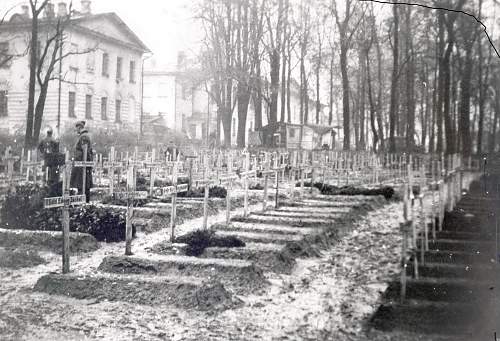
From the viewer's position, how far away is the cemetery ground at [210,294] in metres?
5.22

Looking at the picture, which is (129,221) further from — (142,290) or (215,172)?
(215,172)

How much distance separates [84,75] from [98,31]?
9.72 ft

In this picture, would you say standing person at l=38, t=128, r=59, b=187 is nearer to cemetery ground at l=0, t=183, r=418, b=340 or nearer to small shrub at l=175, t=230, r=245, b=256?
cemetery ground at l=0, t=183, r=418, b=340

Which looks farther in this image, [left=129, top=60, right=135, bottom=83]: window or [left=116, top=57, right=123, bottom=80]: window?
[left=129, top=60, right=135, bottom=83]: window

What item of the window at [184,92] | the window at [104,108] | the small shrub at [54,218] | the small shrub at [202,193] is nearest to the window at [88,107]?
the window at [104,108]

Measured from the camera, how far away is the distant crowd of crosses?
10.3 meters

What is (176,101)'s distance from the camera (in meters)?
56.8

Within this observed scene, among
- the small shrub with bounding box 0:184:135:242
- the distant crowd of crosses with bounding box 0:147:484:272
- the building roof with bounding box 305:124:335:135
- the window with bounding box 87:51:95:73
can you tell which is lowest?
the small shrub with bounding box 0:184:135:242

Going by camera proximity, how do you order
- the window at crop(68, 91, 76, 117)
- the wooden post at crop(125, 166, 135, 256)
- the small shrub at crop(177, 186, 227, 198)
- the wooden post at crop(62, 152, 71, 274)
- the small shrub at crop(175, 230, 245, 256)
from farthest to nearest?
the window at crop(68, 91, 76, 117), the small shrub at crop(177, 186, 227, 198), the small shrub at crop(175, 230, 245, 256), the wooden post at crop(125, 166, 135, 256), the wooden post at crop(62, 152, 71, 274)

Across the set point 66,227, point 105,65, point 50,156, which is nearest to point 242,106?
point 105,65

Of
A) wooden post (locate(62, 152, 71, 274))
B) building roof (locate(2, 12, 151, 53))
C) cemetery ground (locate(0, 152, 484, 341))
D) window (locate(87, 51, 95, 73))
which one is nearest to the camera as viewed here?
cemetery ground (locate(0, 152, 484, 341))

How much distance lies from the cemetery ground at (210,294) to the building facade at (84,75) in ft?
72.6

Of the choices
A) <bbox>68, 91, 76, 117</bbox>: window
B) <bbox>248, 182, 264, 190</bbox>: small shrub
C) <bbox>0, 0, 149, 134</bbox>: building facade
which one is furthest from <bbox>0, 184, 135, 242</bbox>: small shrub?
<bbox>68, 91, 76, 117</bbox>: window

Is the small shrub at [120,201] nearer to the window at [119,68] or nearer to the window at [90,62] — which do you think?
the window at [90,62]
